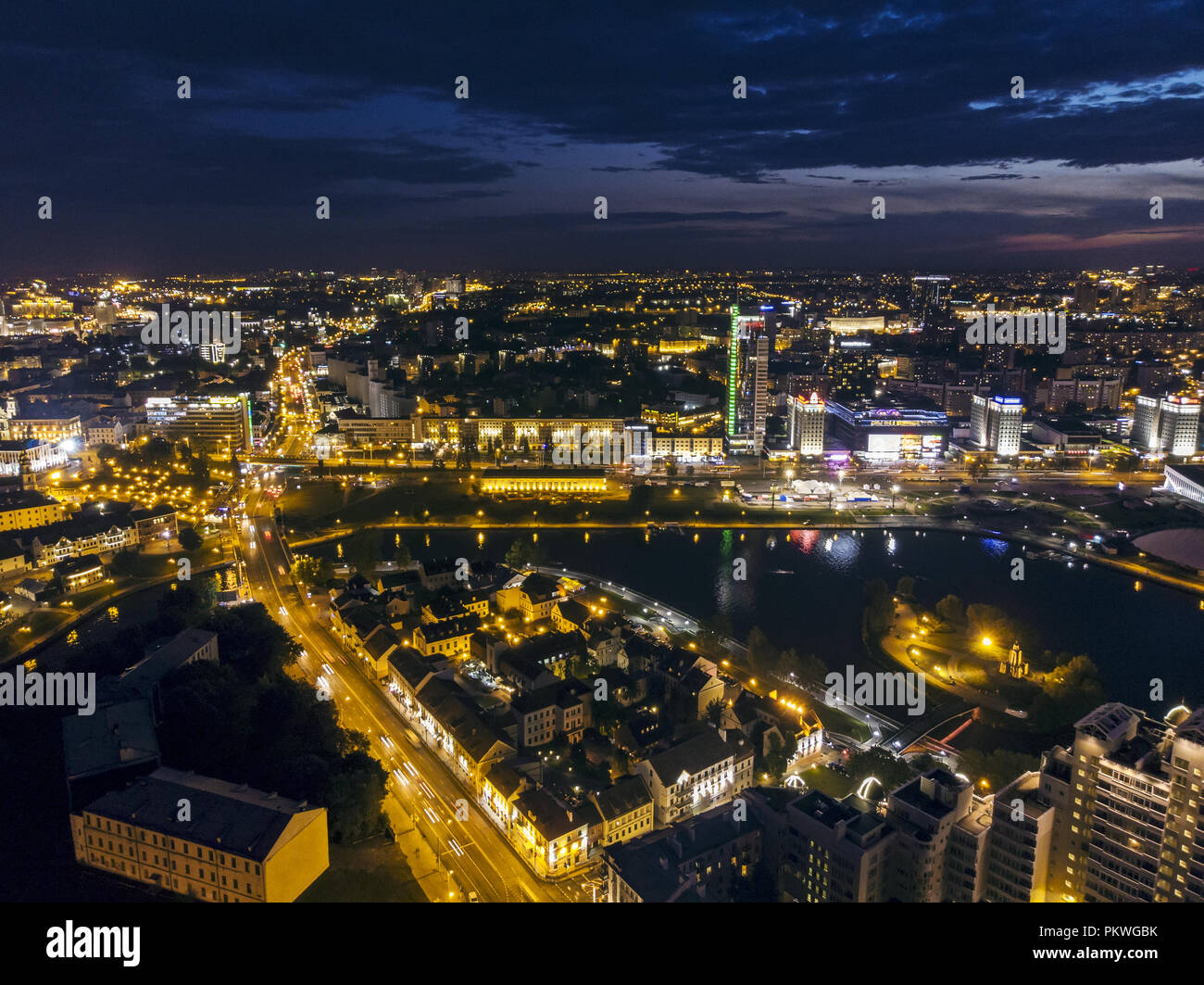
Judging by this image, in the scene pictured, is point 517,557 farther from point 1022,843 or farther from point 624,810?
point 1022,843

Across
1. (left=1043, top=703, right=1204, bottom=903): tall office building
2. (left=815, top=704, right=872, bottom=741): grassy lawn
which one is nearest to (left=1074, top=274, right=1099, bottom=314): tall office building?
(left=815, top=704, right=872, bottom=741): grassy lawn

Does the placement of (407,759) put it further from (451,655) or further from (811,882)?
(811,882)

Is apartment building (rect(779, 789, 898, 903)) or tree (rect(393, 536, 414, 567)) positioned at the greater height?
tree (rect(393, 536, 414, 567))

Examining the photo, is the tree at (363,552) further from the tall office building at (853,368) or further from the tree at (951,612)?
the tall office building at (853,368)

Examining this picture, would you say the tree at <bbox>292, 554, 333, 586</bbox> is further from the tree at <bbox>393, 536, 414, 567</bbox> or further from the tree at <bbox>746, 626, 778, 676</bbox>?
the tree at <bbox>746, 626, 778, 676</bbox>

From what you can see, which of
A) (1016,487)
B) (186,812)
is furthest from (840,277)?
(186,812)

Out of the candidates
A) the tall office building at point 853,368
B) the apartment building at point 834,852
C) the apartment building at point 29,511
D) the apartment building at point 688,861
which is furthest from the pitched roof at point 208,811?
the tall office building at point 853,368
